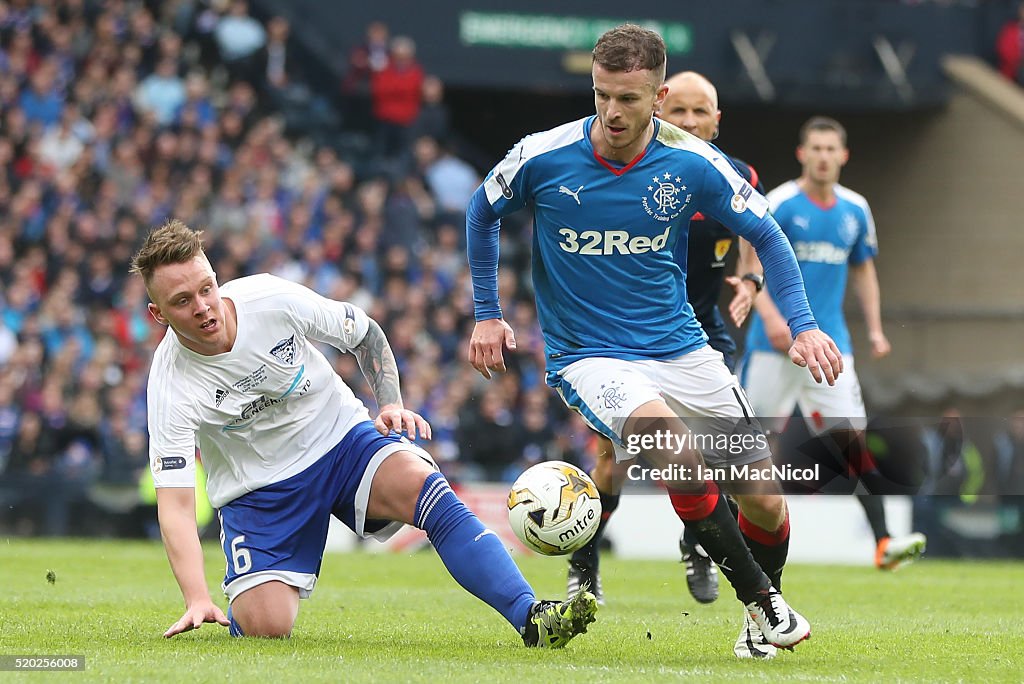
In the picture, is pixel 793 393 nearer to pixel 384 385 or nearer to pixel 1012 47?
pixel 384 385

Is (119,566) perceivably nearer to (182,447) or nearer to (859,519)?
(182,447)

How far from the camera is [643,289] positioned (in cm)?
648

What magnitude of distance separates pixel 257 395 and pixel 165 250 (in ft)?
2.72

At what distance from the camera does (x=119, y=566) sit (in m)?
11.4

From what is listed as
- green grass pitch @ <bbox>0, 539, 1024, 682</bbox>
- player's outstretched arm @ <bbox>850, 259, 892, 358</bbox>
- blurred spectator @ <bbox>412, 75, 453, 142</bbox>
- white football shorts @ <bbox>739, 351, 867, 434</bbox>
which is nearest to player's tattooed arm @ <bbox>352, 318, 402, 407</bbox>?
green grass pitch @ <bbox>0, 539, 1024, 682</bbox>

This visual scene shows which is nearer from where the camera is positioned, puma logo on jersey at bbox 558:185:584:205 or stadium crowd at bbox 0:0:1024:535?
puma logo on jersey at bbox 558:185:584:205

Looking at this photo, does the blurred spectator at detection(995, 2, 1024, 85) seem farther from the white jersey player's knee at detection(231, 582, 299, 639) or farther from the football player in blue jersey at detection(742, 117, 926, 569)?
the white jersey player's knee at detection(231, 582, 299, 639)

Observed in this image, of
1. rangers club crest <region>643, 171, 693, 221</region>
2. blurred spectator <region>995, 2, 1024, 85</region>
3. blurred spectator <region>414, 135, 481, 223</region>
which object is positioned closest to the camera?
rangers club crest <region>643, 171, 693, 221</region>

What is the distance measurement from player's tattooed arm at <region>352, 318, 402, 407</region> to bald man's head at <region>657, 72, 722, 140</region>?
220 cm

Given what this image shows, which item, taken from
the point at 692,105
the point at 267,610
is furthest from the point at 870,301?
the point at 267,610

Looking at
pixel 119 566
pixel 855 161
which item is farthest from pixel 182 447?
pixel 855 161

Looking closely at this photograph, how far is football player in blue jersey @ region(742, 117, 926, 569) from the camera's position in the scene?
1067 centimetres

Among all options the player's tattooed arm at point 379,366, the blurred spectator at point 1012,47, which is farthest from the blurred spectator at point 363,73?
the player's tattooed arm at point 379,366

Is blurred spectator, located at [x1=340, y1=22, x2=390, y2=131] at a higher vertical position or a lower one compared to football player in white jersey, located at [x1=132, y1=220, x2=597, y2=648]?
higher
